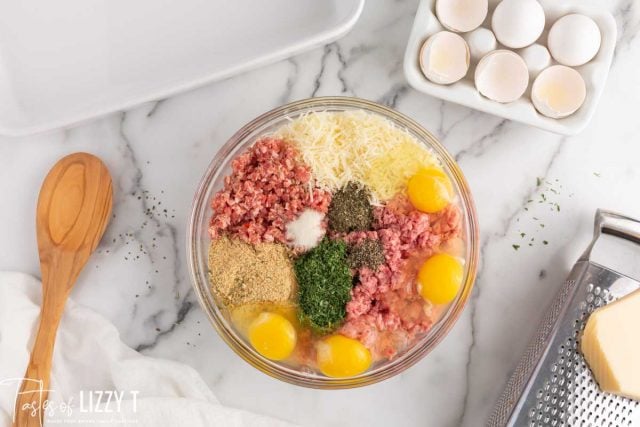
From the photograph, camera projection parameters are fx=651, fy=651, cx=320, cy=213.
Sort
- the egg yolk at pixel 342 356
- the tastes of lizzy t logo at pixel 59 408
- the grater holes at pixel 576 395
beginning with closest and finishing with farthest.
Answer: the egg yolk at pixel 342 356, the grater holes at pixel 576 395, the tastes of lizzy t logo at pixel 59 408

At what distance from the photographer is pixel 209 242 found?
1.95m

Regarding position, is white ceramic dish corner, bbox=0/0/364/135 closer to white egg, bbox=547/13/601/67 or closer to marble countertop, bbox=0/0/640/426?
marble countertop, bbox=0/0/640/426

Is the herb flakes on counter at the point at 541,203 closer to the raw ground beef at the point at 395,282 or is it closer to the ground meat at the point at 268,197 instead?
the raw ground beef at the point at 395,282

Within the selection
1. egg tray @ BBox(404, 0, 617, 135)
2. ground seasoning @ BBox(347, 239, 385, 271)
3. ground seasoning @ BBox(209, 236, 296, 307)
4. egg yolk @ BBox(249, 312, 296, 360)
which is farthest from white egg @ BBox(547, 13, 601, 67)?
egg yolk @ BBox(249, 312, 296, 360)

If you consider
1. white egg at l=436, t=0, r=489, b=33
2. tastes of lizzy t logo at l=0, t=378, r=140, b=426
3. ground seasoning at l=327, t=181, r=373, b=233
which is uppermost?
white egg at l=436, t=0, r=489, b=33

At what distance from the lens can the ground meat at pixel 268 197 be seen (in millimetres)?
1742

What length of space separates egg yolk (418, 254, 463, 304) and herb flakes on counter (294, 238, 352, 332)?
0.20 metres

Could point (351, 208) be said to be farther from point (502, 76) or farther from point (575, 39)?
point (575, 39)

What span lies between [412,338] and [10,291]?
4.11 ft

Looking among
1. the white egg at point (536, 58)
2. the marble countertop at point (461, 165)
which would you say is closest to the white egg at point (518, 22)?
the white egg at point (536, 58)

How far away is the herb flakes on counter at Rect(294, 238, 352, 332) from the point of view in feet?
5.62

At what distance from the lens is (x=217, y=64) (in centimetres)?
209

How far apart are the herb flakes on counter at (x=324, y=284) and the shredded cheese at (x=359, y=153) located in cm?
18

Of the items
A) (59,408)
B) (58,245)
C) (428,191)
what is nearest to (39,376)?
(59,408)
